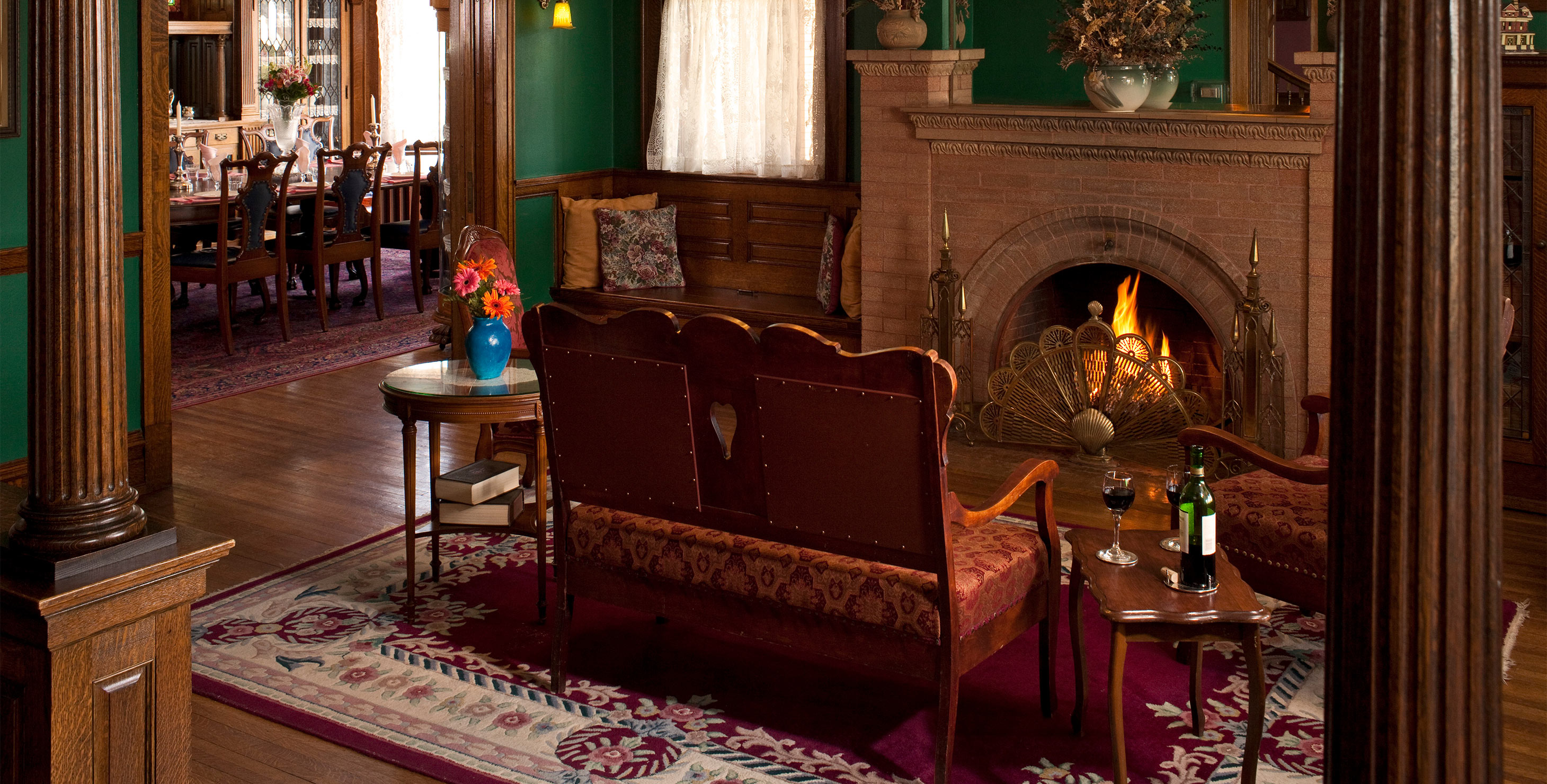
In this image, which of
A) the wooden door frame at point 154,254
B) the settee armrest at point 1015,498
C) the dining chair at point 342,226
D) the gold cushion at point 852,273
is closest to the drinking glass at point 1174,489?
the settee armrest at point 1015,498

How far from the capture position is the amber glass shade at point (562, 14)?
763 centimetres

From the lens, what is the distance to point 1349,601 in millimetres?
1311

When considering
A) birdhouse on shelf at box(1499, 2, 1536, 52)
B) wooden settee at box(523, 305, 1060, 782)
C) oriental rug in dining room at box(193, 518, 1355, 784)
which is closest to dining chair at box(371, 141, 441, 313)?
oriental rug in dining room at box(193, 518, 1355, 784)

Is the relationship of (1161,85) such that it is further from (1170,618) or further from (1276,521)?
(1170,618)

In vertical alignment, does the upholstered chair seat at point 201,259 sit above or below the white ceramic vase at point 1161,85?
below

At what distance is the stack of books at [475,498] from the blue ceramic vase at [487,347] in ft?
1.03

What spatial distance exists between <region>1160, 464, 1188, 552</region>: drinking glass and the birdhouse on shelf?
271 cm

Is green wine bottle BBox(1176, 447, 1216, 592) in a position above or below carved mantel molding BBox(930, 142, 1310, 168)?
below

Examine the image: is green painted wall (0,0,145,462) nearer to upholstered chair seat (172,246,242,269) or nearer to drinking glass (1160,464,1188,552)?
upholstered chair seat (172,246,242,269)

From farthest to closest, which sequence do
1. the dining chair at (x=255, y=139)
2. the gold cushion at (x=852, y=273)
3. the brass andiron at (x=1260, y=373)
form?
the dining chair at (x=255, y=139), the gold cushion at (x=852, y=273), the brass andiron at (x=1260, y=373)

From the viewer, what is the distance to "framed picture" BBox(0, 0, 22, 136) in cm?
473

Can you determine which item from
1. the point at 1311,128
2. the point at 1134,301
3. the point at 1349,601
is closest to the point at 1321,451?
the point at 1311,128

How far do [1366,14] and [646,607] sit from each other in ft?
8.55

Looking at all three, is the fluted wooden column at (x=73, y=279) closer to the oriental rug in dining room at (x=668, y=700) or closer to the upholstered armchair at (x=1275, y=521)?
the oriental rug in dining room at (x=668, y=700)
